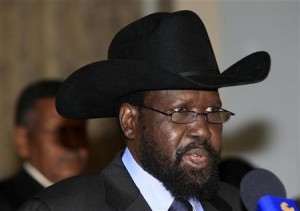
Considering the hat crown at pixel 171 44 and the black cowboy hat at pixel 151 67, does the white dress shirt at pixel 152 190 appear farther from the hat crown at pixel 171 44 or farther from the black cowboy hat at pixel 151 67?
the hat crown at pixel 171 44

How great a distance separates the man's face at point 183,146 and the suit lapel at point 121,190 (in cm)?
Result: 9

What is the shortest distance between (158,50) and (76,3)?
273 cm

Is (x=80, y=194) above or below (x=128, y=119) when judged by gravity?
below

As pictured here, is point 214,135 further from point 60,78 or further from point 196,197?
point 60,78

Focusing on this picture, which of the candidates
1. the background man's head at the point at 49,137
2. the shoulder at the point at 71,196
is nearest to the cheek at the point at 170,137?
the shoulder at the point at 71,196

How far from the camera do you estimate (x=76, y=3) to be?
17.5 feet

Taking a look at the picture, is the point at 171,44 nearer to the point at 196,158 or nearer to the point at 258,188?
the point at 196,158

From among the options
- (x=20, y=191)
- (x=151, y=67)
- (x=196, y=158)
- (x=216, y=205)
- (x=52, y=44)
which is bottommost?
(x=20, y=191)

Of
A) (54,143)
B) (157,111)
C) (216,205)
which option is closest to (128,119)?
(157,111)

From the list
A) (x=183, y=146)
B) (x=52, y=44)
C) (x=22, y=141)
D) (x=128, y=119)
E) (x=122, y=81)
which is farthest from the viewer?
(x=52, y=44)

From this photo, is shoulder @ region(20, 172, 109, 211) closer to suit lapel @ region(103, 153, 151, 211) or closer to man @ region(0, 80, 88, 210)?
suit lapel @ region(103, 153, 151, 211)

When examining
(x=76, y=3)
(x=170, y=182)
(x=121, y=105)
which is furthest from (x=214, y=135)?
(x=76, y=3)

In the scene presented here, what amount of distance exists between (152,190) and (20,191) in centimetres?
173

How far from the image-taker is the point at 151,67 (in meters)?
2.56
